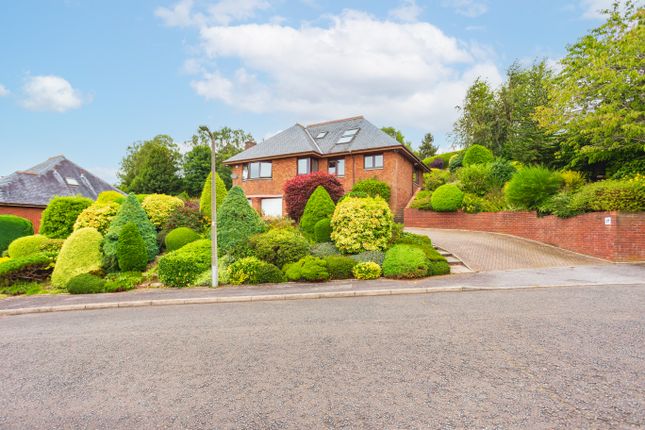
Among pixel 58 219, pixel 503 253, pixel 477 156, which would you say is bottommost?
pixel 503 253

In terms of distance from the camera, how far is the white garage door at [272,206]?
2522 centimetres

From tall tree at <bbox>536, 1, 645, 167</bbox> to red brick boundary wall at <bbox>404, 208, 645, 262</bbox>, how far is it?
11.0 ft

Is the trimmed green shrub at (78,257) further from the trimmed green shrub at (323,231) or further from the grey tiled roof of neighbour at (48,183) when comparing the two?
the grey tiled roof of neighbour at (48,183)

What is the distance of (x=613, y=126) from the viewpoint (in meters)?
12.3

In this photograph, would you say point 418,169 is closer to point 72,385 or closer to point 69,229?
point 69,229

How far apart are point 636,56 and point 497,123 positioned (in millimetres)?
18332

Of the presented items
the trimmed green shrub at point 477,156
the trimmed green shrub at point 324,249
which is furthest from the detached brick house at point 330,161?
the trimmed green shrub at point 324,249

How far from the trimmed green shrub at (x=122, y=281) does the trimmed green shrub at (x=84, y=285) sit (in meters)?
0.23

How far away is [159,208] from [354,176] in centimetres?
1337

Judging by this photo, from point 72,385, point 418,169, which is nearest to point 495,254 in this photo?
point 72,385

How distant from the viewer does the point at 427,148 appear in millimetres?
51156

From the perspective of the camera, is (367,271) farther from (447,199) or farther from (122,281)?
(447,199)

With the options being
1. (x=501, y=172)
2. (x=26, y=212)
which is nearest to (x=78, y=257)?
(x=26, y=212)

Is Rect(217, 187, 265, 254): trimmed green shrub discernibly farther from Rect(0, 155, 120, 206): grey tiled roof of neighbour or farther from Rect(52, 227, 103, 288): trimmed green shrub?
Rect(0, 155, 120, 206): grey tiled roof of neighbour
